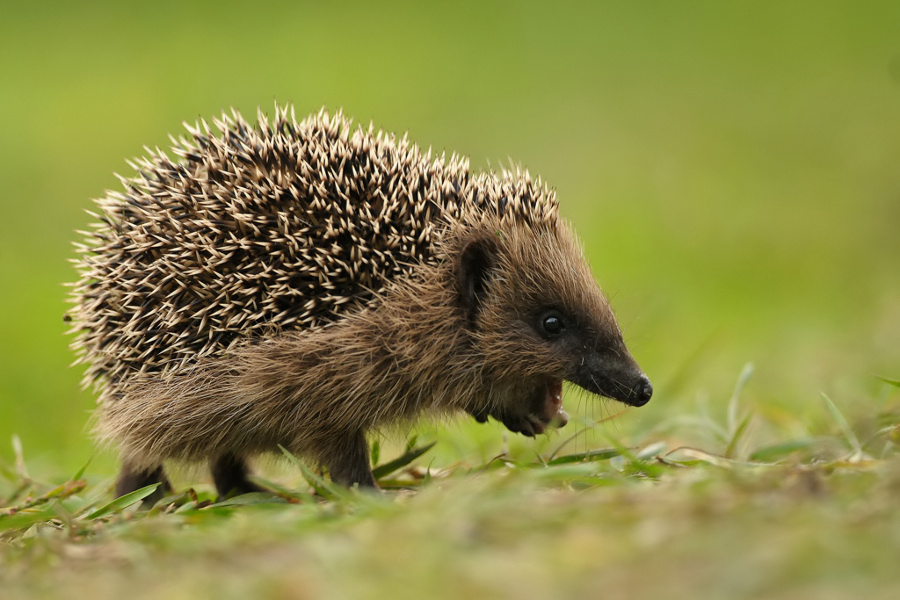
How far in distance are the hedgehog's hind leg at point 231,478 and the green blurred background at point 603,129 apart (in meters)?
3.95

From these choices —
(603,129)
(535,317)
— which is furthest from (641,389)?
(603,129)

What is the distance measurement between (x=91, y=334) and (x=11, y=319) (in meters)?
10.9

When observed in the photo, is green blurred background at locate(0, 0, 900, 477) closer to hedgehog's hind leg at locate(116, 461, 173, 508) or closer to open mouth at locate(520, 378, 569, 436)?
hedgehog's hind leg at locate(116, 461, 173, 508)

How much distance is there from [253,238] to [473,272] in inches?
56.2

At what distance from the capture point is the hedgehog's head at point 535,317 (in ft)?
22.7

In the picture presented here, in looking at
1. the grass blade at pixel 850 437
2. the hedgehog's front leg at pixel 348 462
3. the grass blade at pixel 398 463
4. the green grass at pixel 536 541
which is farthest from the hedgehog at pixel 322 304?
the grass blade at pixel 850 437

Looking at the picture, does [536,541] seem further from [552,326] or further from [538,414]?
[538,414]

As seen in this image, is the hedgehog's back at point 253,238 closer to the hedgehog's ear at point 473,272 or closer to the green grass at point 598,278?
the hedgehog's ear at point 473,272

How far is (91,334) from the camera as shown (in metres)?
7.34

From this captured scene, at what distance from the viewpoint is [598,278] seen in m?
9.06

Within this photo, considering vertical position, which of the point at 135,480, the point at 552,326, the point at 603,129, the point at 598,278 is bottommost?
the point at 135,480

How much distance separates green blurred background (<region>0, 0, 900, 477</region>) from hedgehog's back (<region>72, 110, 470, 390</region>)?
4803 millimetres

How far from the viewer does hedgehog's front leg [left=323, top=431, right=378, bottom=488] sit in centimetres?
671

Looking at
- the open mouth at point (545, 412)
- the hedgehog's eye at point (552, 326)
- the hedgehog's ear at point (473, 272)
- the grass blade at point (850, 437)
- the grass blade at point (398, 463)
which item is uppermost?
the hedgehog's ear at point (473, 272)
